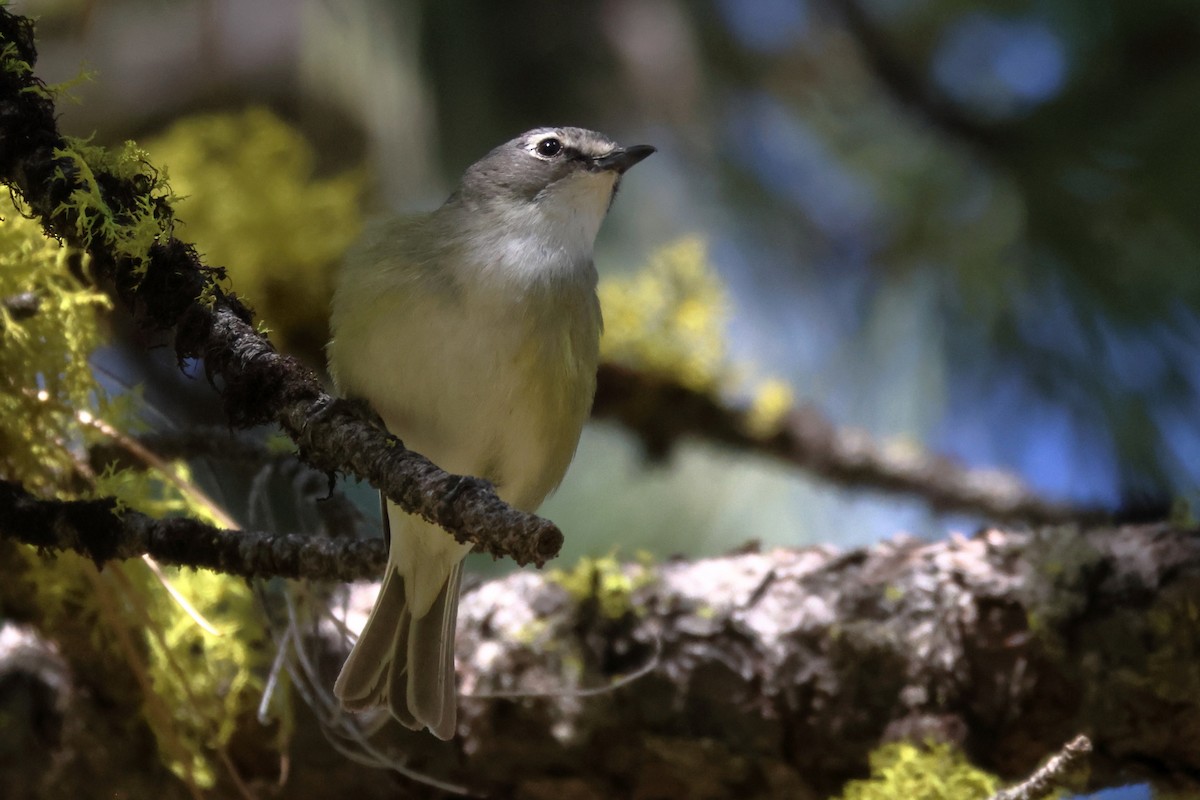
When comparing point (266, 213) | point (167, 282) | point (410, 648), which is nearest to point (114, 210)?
point (167, 282)

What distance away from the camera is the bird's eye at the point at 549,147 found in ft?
7.48

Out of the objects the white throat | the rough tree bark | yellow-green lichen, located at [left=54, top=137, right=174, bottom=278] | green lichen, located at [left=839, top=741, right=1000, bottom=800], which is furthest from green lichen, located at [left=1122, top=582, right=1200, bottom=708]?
yellow-green lichen, located at [left=54, top=137, right=174, bottom=278]

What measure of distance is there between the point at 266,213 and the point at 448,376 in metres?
1.44

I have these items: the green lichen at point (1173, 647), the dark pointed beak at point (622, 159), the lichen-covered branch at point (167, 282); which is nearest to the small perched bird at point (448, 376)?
the dark pointed beak at point (622, 159)

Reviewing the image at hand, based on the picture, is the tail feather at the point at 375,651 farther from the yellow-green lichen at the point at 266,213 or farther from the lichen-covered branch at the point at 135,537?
the yellow-green lichen at the point at 266,213

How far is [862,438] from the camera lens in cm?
313

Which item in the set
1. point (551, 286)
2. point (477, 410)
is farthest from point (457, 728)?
point (551, 286)

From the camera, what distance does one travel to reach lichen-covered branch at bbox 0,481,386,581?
1353mm

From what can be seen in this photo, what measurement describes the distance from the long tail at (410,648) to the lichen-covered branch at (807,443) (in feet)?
3.95

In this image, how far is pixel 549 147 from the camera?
2.29 meters

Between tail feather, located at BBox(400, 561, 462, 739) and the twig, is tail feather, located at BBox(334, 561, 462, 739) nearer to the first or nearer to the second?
tail feather, located at BBox(400, 561, 462, 739)

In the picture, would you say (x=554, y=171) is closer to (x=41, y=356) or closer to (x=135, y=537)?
(x=41, y=356)

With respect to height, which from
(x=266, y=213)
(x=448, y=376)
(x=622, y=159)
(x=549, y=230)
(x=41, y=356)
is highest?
(x=266, y=213)

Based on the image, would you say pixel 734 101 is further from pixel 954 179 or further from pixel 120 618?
pixel 120 618
